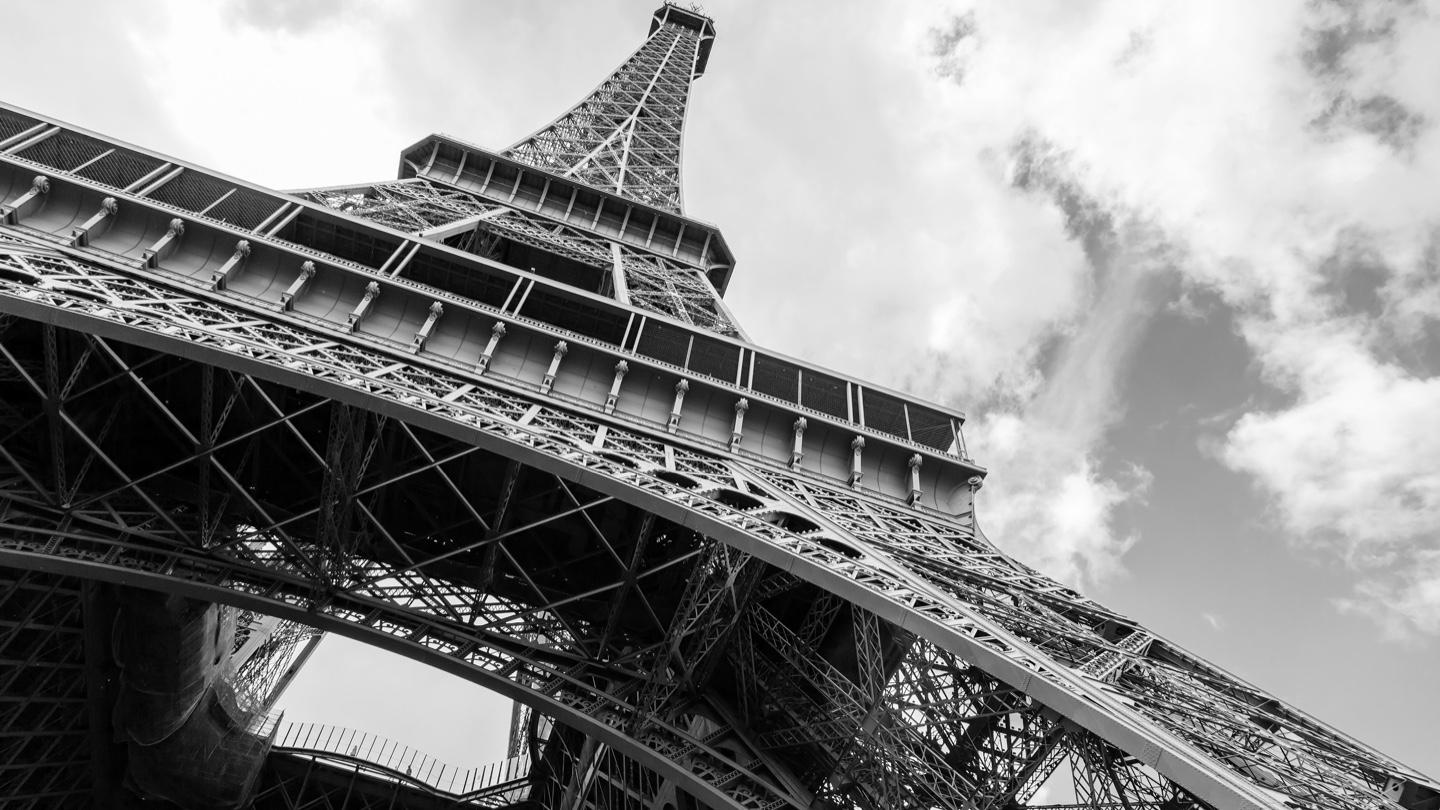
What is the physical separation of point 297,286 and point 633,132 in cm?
3245

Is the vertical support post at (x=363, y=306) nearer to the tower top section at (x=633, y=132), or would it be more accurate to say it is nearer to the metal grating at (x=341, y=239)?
the metal grating at (x=341, y=239)

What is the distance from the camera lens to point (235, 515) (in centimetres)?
1577

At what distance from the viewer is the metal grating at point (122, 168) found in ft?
60.3

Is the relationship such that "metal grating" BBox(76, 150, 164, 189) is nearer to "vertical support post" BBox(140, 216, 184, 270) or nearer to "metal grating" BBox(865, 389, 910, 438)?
"vertical support post" BBox(140, 216, 184, 270)

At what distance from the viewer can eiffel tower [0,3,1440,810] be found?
36.6 ft

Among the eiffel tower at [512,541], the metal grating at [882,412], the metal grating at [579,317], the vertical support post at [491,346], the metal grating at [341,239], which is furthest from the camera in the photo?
the metal grating at [579,317]

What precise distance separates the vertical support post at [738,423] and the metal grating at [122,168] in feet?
40.8

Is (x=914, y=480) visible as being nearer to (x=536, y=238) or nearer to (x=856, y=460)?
(x=856, y=460)

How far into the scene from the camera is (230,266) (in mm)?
16031

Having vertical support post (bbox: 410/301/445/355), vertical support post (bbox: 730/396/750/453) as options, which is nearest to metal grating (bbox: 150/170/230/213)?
vertical support post (bbox: 410/301/445/355)

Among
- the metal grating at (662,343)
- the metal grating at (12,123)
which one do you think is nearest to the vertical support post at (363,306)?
the metal grating at (662,343)

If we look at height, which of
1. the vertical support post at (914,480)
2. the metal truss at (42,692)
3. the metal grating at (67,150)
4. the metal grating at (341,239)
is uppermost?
the metal grating at (341,239)

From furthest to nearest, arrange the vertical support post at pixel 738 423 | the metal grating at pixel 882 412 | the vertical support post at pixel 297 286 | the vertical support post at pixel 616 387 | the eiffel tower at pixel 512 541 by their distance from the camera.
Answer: the metal grating at pixel 882 412
the vertical support post at pixel 738 423
the vertical support post at pixel 616 387
the vertical support post at pixel 297 286
the eiffel tower at pixel 512 541

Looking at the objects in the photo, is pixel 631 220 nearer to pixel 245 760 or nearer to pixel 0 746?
pixel 245 760
